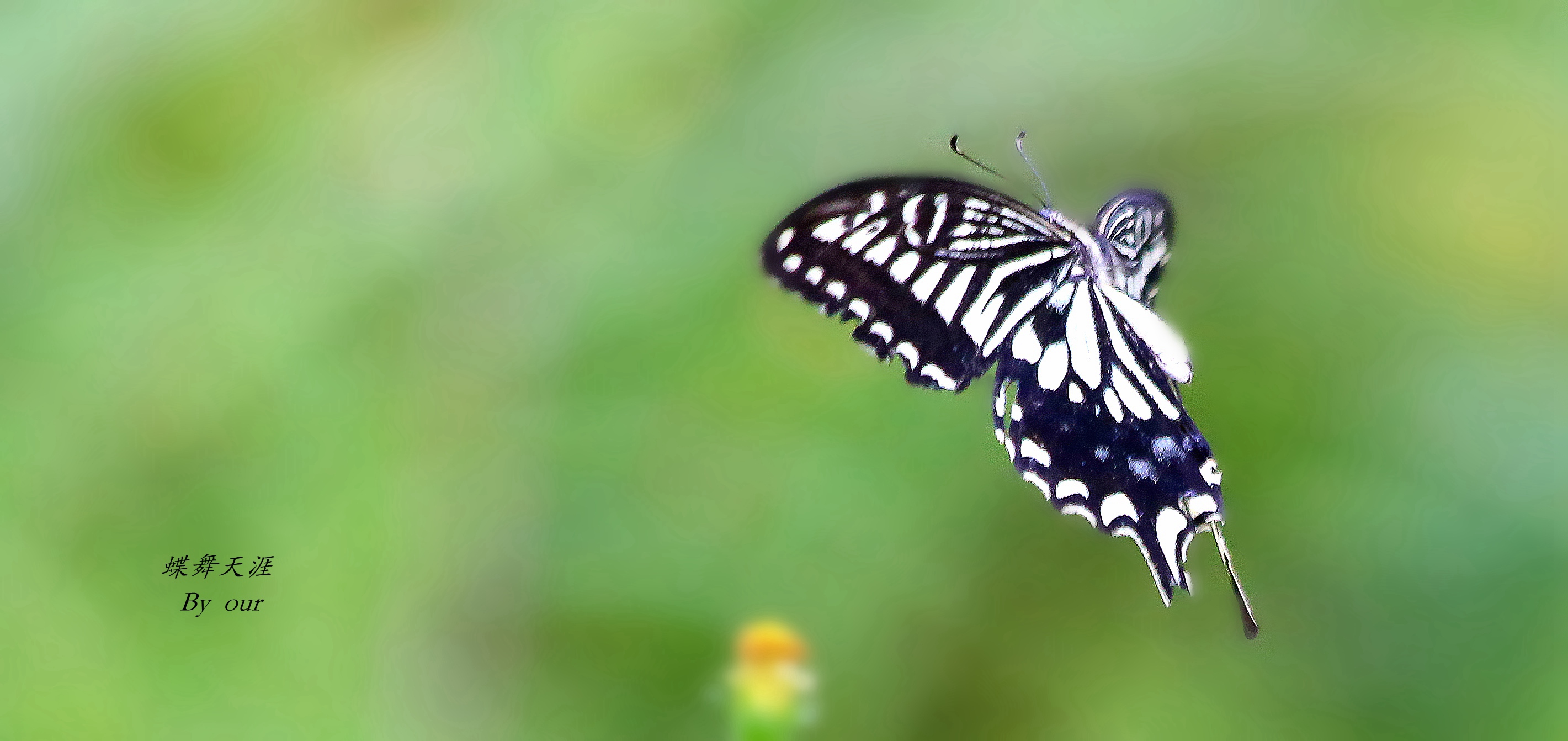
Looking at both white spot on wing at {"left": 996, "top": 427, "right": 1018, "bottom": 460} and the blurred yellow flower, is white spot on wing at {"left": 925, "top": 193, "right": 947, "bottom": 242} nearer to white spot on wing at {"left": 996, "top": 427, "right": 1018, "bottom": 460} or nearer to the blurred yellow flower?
white spot on wing at {"left": 996, "top": 427, "right": 1018, "bottom": 460}

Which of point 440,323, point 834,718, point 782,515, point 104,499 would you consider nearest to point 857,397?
point 782,515

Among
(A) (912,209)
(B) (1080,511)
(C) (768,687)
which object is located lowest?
(C) (768,687)

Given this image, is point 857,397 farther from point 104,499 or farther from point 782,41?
point 104,499

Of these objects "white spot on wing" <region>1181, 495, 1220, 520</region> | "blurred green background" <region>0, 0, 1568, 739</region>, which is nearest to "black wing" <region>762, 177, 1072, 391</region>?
"white spot on wing" <region>1181, 495, 1220, 520</region>

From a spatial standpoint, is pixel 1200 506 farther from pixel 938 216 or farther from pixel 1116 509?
pixel 938 216

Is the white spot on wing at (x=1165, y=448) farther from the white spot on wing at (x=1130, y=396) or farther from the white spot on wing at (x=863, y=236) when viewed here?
the white spot on wing at (x=863, y=236)

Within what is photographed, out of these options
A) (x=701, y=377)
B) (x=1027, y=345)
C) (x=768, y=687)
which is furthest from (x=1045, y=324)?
(x=701, y=377)
